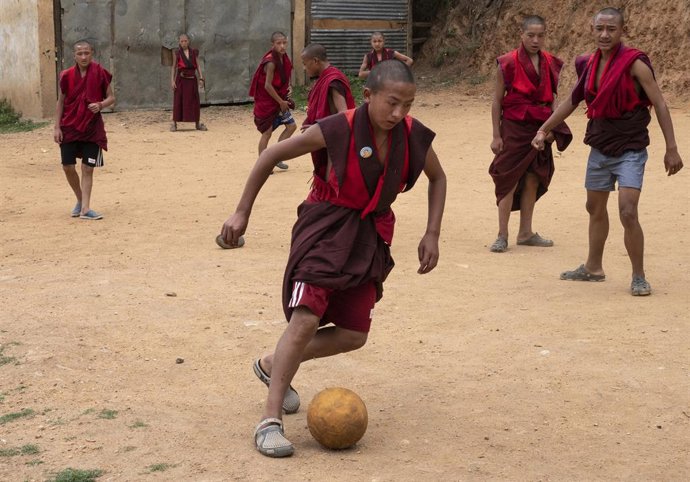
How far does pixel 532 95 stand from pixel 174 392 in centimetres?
458

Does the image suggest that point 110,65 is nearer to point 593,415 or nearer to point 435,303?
point 435,303

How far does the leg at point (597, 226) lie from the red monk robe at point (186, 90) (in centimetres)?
1078

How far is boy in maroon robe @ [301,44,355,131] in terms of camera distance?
29.0 feet

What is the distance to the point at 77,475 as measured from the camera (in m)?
3.95

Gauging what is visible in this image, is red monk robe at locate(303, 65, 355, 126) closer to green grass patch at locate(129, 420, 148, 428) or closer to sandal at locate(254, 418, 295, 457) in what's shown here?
green grass patch at locate(129, 420, 148, 428)

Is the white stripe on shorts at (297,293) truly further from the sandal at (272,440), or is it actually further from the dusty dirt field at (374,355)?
the dusty dirt field at (374,355)

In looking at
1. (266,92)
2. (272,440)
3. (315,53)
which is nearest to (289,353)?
(272,440)

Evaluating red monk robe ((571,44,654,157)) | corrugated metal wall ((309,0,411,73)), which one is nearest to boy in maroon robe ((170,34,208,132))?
corrugated metal wall ((309,0,411,73))

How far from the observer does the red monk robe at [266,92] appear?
1280cm

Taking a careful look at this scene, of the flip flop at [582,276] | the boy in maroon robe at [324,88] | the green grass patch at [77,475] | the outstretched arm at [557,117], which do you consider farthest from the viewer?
the boy in maroon robe at [324,88]

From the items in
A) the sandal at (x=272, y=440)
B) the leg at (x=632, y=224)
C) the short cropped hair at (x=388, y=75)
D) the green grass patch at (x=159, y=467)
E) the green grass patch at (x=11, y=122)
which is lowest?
the green grass patch at (x=11, y=122)

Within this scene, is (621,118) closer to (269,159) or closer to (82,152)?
(269,159)

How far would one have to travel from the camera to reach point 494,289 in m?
7.07

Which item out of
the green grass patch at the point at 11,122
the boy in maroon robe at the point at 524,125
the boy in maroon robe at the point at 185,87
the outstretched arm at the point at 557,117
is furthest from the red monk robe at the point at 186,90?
the outstretched arm at the point at 557,117
